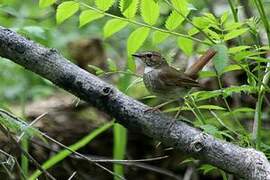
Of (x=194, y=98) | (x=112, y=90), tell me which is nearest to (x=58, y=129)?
(x=194, y=98)

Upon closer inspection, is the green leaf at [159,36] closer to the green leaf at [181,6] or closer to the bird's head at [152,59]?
the green leaf at [181,6]

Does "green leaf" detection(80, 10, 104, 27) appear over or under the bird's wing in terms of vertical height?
over

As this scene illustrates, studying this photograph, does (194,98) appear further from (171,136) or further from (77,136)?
(77,136)

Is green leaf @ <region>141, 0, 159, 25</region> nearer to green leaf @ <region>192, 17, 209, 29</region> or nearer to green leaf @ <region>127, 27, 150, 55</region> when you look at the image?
green leaf @ <region>127, 27, 150, 55</region>

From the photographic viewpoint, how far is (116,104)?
7.48ft

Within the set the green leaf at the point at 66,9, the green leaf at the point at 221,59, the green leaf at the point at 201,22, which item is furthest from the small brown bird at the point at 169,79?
the green leaf at the point at 221,59

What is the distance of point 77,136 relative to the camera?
191 inches

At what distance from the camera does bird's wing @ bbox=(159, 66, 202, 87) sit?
3045mm

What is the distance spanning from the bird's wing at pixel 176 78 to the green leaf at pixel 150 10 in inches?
25.6

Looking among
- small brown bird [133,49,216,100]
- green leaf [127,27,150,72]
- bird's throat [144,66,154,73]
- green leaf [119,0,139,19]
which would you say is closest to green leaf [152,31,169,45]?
green leaf [127,27,150,72]

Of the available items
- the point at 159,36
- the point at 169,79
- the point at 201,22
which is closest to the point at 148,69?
the point at 169,79

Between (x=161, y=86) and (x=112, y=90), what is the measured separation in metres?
0.92

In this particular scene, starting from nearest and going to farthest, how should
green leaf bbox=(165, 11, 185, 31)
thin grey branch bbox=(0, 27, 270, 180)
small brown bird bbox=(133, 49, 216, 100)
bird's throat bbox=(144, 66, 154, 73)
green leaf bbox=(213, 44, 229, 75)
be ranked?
1. green leaf bbox=(213, 44, 229, 75)
2. thin grey branch bbox=(0, 27, 270, 180)
3. green leaf bbox=(165, 11, 185, 31)
4. small brown bird bbox=(133, 49, 216, 100)
5. bird's throat bbox=(144, 66, 154, 73)

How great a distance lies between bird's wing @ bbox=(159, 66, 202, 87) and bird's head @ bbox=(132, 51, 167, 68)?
10cm
